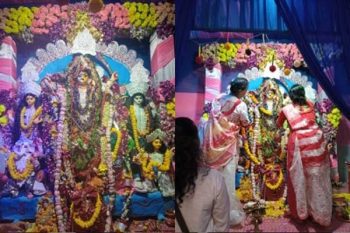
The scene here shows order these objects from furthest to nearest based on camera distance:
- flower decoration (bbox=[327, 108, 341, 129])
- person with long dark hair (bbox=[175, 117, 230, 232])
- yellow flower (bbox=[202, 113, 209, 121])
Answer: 1. flower decoration (bbox=[327, 108, 341, 129])
2. yellow flower (bbox=[202, 113, 209, 121])
3. person with long dark hair (bbox=[175, 117, 230, 232])

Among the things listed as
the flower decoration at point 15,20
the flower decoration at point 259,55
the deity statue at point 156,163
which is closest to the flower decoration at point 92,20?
the flower decoration at point 15,20

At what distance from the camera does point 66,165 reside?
237 cm

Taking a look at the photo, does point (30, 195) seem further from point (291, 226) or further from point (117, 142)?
point (291, 226)

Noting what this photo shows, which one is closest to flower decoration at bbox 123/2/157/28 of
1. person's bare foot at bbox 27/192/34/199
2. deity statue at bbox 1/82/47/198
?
deity statue at bbox 1/82/47/198

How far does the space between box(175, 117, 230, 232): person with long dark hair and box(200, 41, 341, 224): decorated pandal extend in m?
1.39

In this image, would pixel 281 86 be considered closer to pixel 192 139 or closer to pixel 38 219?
pixel 192 139

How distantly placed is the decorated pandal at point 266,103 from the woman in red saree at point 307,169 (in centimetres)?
38

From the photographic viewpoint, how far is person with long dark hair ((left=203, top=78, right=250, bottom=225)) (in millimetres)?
3068

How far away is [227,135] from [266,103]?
701mm

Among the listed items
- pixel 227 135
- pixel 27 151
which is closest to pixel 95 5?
pixel 27 151

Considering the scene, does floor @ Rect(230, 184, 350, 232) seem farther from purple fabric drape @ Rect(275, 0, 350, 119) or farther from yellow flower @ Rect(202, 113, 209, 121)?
purple fabric drape @ Rect(275, 0, 350, 119)

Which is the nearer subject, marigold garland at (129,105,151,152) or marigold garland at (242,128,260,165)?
marigold garland at (129,105,151,152)

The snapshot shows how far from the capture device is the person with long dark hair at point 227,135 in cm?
307

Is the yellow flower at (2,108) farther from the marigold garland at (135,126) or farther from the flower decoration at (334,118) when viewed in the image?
the flower decoration at (334,118)
